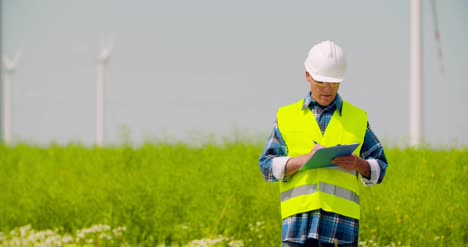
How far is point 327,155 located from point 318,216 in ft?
1.09

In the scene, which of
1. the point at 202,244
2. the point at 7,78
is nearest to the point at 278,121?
the point at 202,244

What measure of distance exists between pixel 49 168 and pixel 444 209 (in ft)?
20.6

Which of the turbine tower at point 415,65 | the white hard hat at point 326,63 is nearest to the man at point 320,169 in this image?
the white hard hat at point 326,63

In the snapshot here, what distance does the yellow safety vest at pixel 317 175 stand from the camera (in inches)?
140

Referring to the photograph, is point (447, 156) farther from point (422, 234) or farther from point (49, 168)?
point (49, 168)

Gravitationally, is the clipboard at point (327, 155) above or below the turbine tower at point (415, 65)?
below

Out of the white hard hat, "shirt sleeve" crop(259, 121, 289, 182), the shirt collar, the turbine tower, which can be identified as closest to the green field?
the turbine tower

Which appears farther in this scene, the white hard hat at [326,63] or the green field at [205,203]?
the green field at [205,203]

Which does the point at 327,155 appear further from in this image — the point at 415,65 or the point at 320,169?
the point at 415,65

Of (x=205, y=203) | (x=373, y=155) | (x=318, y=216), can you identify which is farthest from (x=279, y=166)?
(x=205, y=203)

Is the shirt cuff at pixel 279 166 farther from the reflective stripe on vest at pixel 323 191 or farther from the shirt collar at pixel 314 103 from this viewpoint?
the shirt collar at pixel 314 103

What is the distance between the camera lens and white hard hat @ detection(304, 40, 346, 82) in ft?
11.4

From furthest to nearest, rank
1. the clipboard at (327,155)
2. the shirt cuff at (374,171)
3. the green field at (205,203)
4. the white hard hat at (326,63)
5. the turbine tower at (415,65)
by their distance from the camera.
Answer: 1. the turbine tower at (415,65)
2. the green field at (205,203)
3. the shirt cuff at (374,171)
4. the white hard hat at (326,63)
5. the clipboard at (327,155)

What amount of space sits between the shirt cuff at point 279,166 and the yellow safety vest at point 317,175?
97 millimetres
